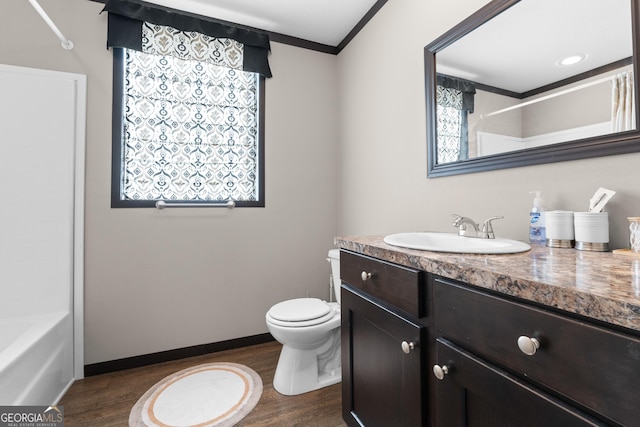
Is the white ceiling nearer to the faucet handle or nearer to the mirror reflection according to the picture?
the mirror reflection

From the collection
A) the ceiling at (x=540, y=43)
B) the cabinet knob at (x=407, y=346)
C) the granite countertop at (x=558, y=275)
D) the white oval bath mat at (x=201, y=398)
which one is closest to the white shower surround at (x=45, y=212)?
the white oval bath mat at (x=201, y=398)

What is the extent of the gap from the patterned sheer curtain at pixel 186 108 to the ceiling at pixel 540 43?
1491 millimetres

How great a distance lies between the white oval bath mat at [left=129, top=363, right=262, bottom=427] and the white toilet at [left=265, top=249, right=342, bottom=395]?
0.66 feet

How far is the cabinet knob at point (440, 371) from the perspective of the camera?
75cm

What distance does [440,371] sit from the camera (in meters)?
0.75

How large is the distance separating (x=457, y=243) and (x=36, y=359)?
6.63ft

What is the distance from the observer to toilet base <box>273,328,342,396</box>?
1.64 m

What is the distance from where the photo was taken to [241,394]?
63.9 inches

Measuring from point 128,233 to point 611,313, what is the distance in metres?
2.27

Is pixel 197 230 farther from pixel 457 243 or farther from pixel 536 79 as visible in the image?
pixel 536 79

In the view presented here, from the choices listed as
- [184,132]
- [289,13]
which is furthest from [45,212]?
[289,13]

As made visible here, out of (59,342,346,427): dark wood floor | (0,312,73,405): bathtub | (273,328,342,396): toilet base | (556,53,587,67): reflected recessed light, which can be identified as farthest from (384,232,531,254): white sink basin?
(0,312,73,405): bathtub

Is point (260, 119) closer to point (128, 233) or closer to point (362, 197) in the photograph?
point (362, 197)

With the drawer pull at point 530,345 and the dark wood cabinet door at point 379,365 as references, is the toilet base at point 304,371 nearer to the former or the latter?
the dark wood cabinet door at point 379,365
